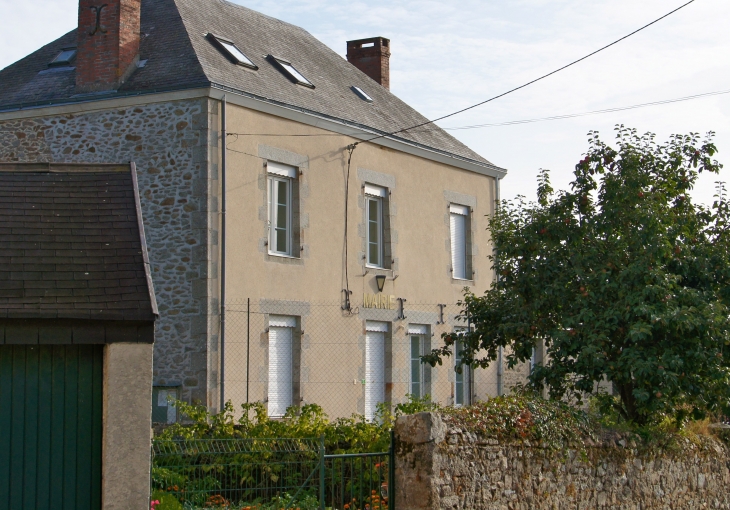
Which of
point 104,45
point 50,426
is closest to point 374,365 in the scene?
point 104,45

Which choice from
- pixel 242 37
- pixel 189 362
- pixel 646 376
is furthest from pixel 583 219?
pixel 242 37

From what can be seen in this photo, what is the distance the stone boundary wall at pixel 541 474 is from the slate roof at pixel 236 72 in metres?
7.34

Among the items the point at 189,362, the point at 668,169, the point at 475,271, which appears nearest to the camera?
the point at 668,169

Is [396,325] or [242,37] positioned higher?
[242,37]

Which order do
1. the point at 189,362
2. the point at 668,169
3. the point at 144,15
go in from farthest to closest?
the point at 144,15
the point at 189,362
the point at 668,169

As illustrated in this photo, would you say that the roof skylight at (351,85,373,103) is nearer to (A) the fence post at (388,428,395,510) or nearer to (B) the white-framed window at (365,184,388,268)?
(B) the white-framed window at (365,184,388,268)

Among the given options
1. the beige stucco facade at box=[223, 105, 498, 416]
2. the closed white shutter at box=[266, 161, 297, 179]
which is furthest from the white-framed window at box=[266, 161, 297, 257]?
the beige stucco facade at box=[223, 105, 498, 416]

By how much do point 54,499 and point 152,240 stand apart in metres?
7.06

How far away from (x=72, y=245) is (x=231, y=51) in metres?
8.44

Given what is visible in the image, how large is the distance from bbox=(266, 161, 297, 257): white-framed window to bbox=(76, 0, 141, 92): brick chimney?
8.73 feet

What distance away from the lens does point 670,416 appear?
12.6m

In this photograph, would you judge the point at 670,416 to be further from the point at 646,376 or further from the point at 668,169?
the point at 668,169

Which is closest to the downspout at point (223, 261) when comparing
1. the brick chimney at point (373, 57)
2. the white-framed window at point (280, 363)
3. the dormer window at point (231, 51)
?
the white-framed window at point (280, 363)

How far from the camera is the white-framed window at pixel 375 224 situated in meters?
17.5
